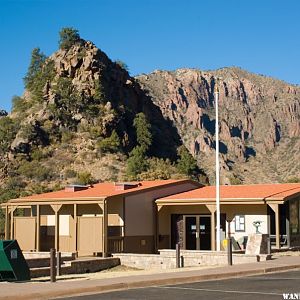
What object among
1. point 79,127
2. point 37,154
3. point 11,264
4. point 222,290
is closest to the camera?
Result: point 222,290

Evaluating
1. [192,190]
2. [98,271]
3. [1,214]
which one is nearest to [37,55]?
[1,214]

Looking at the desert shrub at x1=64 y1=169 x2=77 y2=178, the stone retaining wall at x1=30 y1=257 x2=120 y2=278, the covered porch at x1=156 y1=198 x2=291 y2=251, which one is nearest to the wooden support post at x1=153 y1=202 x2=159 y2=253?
the covered porch at x1=156 y1=198 x2=291 y2=251

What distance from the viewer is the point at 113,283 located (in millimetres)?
16797

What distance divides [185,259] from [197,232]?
6.02m

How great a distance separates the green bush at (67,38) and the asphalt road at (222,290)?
78551mm

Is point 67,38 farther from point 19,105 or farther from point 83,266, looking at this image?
point 83,266

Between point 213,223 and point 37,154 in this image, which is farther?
point 37,154

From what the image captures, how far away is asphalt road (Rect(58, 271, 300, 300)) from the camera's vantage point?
46.3ft

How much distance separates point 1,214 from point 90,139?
23068 millimetres

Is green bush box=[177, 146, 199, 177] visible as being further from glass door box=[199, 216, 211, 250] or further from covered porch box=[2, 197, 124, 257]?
glass door box=[199, 216, 211, 250]

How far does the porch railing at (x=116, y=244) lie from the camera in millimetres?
30734

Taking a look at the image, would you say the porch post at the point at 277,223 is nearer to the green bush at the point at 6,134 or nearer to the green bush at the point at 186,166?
the green bush at the point at 186,166

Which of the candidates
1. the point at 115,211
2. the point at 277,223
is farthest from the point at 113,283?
the point at 115,211

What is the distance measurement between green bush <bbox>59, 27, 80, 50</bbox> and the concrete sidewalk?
75.2 meters
